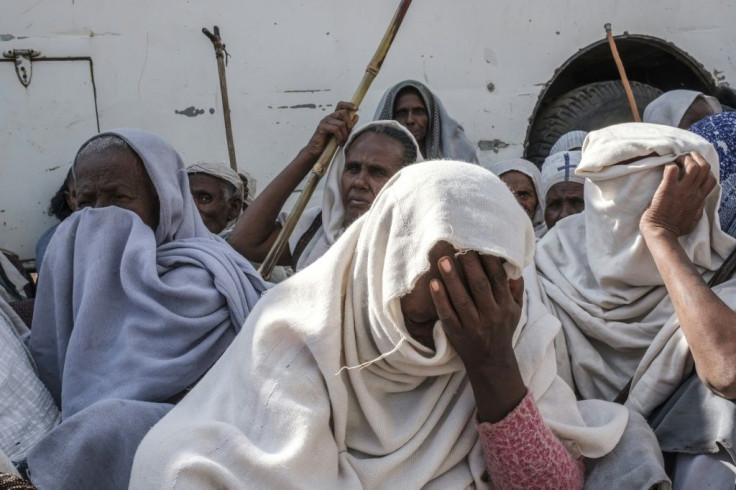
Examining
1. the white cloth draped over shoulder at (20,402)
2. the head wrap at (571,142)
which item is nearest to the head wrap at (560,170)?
the head wrap at (571,142)

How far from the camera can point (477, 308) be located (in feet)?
6.33

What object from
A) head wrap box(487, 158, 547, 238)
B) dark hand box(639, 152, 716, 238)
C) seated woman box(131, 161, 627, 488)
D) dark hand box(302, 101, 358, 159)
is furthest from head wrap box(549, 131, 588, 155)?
seated woman box(131, 161, 627, 488)

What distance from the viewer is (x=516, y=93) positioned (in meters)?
6.52

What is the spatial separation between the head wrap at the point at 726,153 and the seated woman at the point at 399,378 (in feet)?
3.62

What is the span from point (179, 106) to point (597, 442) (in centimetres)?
421

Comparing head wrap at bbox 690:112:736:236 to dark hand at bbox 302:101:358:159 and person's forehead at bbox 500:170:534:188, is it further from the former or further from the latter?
dark hand at bbox 302:101:358:159

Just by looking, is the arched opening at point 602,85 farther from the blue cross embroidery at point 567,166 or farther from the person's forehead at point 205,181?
the person's forehead at point 205,181

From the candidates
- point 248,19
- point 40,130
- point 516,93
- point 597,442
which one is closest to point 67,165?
point 40,130

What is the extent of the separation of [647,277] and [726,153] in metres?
0.66

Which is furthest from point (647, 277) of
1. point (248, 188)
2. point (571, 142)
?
point (248, 188)

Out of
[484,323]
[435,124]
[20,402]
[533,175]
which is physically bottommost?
[20,402]

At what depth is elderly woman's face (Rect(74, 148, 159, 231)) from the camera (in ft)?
9.24

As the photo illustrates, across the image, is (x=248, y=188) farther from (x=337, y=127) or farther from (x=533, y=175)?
(x=533, y=175)

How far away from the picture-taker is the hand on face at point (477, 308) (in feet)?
6.16
